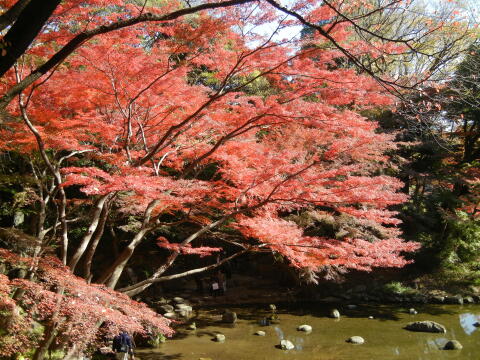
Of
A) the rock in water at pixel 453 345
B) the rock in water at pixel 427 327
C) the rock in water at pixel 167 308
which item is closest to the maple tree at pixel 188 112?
the rock in water at pixel 453 345

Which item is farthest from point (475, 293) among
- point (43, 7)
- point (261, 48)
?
point (43, 7)

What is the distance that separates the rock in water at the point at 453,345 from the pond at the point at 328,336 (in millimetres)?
93

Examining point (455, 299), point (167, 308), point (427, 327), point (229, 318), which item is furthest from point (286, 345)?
point (455, 299)

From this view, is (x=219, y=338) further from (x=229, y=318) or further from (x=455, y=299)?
(x=455, y=299)

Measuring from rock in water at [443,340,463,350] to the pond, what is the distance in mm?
93

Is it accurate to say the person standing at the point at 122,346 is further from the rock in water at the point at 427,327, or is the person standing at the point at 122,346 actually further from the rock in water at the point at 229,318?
the rock in water at the point at 427,327

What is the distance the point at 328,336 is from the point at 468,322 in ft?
12.9

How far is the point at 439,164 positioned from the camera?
599 inches

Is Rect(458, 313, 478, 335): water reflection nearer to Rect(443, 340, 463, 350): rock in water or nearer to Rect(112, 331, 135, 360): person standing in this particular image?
Rect(443, 340, 463, 350): rock in water

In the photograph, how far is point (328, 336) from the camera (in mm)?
8750

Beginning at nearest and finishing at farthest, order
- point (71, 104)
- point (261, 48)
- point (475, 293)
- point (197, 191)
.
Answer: point (261, 48) → point (197, 191) → point (71, 104) → point (475, 293)

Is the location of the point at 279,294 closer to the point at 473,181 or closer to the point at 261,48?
the point at 473,181

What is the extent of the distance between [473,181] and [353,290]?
5.73m

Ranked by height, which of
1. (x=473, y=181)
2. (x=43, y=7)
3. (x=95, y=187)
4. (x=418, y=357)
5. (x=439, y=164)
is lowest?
(x=418, y=357)
